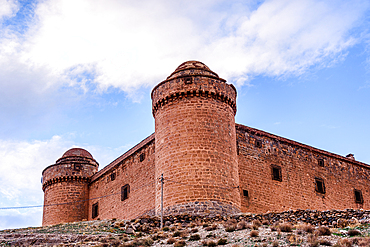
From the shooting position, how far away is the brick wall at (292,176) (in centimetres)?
2647

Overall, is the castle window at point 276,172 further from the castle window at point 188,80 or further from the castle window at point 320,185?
the castle window at point 188,80

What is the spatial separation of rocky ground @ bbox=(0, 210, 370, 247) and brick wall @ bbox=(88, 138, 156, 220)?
239 inches

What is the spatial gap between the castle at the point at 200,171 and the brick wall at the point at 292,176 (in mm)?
59

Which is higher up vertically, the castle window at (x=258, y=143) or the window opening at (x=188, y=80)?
the window opening at (x=188, y=80)

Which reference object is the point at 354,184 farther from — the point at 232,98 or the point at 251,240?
the point at 251,240

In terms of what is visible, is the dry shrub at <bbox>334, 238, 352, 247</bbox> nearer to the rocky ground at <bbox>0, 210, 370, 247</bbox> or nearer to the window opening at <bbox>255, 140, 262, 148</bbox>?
the rocky ground at <bbox>0, 210, 370, 247</bbox>

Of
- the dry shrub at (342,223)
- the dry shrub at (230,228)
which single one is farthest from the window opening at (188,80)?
the dry shrub at (342,223)

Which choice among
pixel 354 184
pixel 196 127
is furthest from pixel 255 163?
pixel 354 184

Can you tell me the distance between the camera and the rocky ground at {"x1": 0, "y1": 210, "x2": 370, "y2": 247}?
1438 cm

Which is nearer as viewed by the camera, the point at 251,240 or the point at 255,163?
the point at 251,240

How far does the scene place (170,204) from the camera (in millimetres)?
22000

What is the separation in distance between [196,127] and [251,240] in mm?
9229

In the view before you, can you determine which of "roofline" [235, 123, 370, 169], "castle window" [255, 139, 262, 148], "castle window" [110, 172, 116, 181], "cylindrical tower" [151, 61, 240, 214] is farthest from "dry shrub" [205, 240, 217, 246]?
"castle window" [110, 172, 116, 181]

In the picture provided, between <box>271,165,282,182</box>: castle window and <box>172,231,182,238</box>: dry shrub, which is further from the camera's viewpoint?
<box>271,165,282,182</box>: castle window
